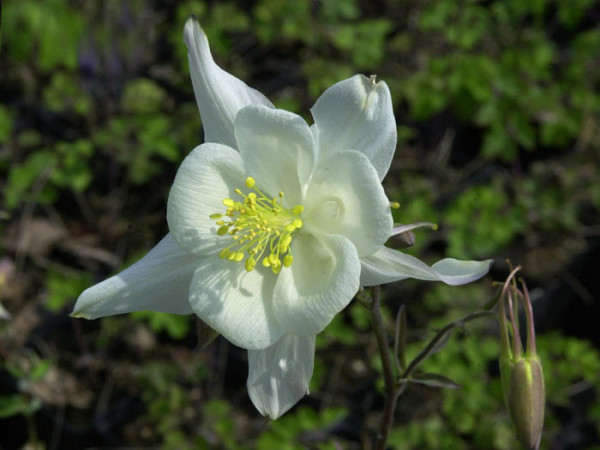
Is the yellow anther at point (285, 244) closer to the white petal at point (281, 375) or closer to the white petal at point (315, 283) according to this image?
the white petal at point (315, 283)

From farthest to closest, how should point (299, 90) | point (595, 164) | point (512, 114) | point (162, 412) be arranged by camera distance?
1. point (299, 90)
2. point (595, 164)
3. point (512, 114)
4. point (162, 412)

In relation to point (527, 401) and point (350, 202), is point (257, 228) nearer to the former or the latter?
point (350, 202)

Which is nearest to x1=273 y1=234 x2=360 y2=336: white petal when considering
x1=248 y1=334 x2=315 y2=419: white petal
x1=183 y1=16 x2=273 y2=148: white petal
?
x1=248 y1=334 x2=315 y2=419: white petal

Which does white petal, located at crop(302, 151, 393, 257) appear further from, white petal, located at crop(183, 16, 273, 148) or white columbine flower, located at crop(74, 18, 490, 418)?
white petal, located at crop(183, 16, 273, 148)

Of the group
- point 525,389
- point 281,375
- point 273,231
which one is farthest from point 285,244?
point 525,389

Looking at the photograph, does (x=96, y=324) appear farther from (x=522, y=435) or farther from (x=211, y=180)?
(x=522, y=435)

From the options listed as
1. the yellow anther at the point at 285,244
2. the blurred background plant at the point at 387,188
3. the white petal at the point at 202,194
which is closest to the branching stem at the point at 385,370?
the yellow anther at the point at 285,244

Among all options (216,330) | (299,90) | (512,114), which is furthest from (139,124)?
(216,330)
